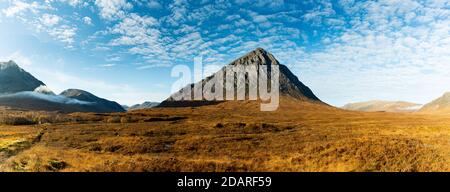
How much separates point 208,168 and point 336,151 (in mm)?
10468

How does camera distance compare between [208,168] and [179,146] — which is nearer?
[208,168]

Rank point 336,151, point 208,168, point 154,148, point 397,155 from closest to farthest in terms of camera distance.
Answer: point 208,168
point 397,155
point 336,151
point 154,148

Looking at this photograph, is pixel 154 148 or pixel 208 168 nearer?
pixel 208 168

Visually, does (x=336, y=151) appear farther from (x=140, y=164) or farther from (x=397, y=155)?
(x=140, y=164)

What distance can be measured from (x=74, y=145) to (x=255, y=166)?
77.9 ft

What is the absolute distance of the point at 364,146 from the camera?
75.5 ft
